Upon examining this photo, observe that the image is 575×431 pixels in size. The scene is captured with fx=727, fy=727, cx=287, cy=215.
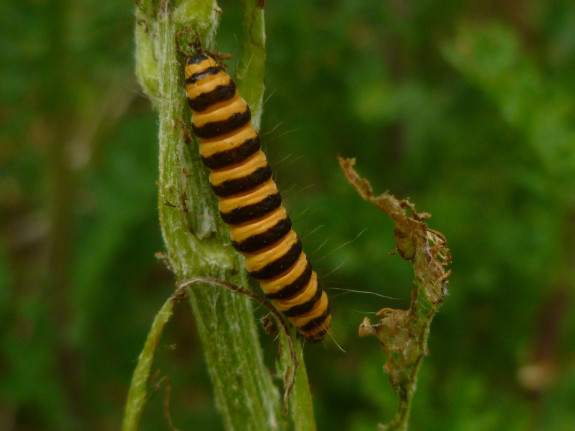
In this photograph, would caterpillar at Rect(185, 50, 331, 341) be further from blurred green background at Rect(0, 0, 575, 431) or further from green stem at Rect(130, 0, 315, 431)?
blurred green background at Rect(0, 0, 575, 431)

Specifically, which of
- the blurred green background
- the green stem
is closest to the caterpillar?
the green stem

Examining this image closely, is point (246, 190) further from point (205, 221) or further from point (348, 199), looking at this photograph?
point (348, 199)

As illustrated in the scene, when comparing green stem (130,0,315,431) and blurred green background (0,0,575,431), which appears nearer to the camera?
green stem (130,0,315,431)

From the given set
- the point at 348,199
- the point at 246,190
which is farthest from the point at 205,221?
the point at 348,199

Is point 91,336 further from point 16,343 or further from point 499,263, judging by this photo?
point 499,263

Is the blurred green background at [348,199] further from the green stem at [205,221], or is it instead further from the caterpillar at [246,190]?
the caterpillar at [246,190]

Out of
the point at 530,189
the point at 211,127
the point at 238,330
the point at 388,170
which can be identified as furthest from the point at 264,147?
the point at 388,170
